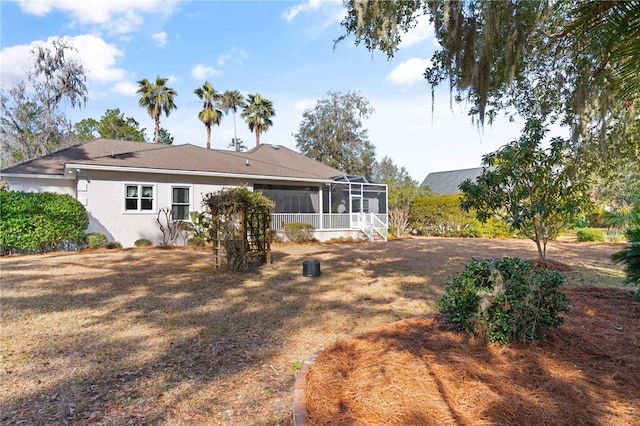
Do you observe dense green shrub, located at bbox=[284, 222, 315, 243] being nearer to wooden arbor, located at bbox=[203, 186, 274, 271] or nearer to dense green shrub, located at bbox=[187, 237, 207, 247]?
dense green shrub, located at bbox=[187, 237, 207, 247]

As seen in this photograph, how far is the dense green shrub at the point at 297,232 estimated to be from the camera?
52.4ft

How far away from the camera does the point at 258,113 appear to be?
28594 mm

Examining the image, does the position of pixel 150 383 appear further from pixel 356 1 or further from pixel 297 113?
pixel 297 113

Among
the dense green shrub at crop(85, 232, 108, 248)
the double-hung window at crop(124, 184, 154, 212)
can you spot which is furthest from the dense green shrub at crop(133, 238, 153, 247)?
the double-hung window at crop(124, 184, 154, 212)

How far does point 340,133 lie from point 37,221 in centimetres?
2350

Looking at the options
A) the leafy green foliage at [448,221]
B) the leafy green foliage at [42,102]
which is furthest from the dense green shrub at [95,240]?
the leafy green foliage at [448,221]

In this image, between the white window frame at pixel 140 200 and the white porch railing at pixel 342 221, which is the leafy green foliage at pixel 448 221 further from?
the white window frame at pixel 140 200

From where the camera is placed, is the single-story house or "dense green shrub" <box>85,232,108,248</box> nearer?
"dense green shrub" <box>85,232,108,248</box>

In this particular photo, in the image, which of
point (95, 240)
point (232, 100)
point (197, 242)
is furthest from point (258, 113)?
point (95, 240)

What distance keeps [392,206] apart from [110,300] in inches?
724

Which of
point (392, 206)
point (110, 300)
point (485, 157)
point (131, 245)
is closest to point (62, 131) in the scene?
point (131, 245)

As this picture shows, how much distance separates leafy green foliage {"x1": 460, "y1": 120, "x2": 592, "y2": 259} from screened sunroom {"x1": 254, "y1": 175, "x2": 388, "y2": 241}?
9655 millimetres

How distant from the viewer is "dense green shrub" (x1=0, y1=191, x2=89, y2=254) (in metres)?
10.8

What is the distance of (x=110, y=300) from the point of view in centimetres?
588
